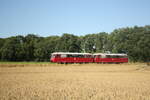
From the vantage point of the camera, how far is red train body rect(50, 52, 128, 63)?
51625 mm

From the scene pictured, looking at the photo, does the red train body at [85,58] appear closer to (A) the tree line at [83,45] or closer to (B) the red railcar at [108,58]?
(B) the red railcar at [108,58]

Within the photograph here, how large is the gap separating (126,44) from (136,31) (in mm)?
6751

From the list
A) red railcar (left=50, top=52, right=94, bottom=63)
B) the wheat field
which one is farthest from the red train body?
the wheat field

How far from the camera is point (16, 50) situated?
76812 mm

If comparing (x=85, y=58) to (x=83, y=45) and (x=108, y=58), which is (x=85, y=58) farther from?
(x=83, y=45)

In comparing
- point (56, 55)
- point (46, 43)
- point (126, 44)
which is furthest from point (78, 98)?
point (46, 43)

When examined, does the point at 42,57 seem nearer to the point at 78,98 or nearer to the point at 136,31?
the point at 136,31

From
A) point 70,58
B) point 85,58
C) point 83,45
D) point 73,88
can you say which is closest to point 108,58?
point 85,58

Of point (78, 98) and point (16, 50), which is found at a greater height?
point (16, 50)

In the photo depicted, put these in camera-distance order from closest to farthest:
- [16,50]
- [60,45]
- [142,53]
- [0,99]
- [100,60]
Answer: [0,99] → [100,60] → [142,53] → [16,50] → [60,45]

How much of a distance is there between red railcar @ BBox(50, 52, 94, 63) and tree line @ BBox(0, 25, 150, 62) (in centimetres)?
2134

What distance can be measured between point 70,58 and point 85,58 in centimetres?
466

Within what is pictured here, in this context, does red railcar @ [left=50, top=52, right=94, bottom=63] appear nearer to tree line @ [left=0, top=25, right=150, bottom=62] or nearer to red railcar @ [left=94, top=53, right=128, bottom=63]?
red railcar @ [left=94, top=53, right=128, bottom=63]

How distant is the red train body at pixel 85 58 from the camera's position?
Result: 169 feet
